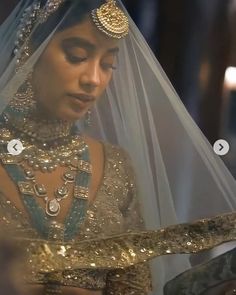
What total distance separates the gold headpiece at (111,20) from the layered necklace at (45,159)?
0.42 ft

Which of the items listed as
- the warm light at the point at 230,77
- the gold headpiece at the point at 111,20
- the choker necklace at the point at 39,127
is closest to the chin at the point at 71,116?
the choker necklace at the point at 39,127

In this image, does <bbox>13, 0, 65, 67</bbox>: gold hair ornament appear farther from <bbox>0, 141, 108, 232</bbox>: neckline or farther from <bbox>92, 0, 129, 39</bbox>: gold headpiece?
<bbox>0, 141, 108, 232</bbox>: neckline

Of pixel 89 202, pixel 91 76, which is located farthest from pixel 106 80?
pixel 89 202

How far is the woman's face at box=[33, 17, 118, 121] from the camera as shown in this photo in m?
0.81

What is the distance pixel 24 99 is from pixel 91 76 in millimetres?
87

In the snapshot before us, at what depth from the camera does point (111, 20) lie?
32.7 inches

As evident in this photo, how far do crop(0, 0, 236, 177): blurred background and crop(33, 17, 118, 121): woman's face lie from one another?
5.4 inches

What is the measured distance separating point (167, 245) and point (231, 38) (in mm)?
327

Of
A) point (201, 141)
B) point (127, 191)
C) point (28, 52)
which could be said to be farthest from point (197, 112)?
point (28, 52)

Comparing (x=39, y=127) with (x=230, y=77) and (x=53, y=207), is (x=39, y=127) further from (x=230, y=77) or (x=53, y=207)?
(x=230, y=77)

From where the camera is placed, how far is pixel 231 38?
967mm

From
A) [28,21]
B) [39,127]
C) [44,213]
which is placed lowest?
[44,213]

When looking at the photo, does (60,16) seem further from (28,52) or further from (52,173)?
(52,173)

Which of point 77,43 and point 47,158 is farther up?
point 77,43
